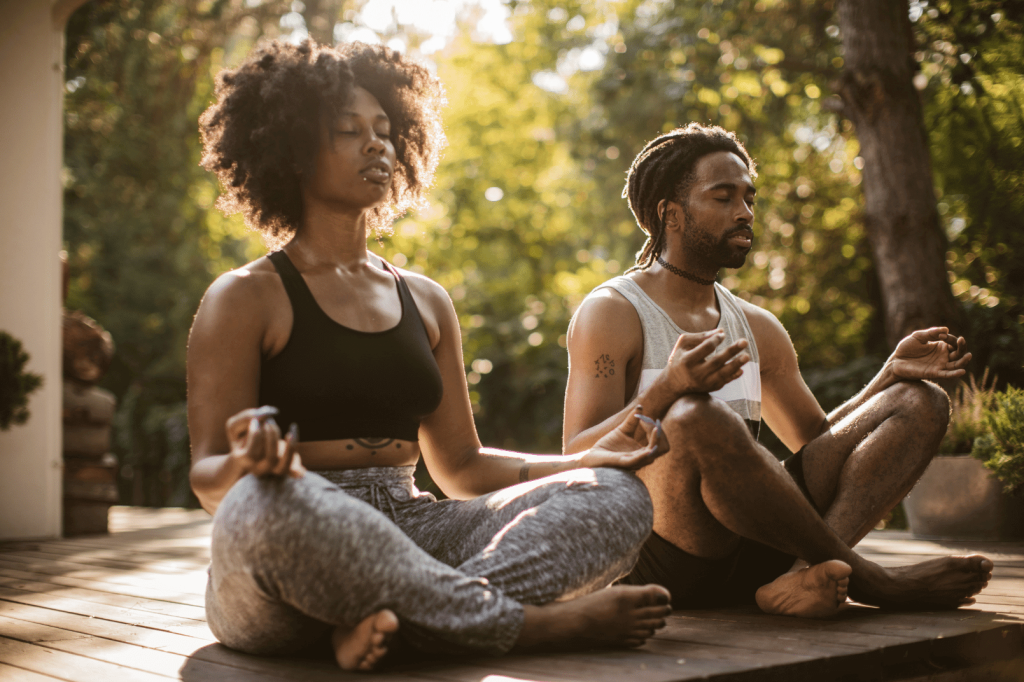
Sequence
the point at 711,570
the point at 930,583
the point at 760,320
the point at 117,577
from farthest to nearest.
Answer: the point at 117,577, the point at 760,320, the point at 711,570, the point at 930,583

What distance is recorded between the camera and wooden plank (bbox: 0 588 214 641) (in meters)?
2.22

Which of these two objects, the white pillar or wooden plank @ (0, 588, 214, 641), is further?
the white pillar

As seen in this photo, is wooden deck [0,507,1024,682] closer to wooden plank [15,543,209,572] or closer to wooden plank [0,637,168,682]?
wooden plank [0,637,168,682]

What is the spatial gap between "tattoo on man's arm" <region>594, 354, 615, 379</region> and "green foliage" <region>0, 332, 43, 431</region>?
365 cm

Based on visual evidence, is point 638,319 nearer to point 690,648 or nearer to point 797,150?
point 690,648

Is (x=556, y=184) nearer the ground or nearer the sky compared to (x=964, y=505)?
nearer the sky

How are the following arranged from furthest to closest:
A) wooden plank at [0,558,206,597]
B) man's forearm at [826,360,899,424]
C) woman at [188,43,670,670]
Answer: wooden plank at [0,558,206,597] < man's forearm at [826,360,899,424] < woman at [188,43,670,670]

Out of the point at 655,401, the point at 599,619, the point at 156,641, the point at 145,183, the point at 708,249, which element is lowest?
the point at 156,641

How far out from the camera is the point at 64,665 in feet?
5.92

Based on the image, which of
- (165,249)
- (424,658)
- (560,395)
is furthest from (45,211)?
(165,249)

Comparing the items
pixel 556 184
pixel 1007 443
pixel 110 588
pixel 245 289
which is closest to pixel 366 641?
pixel 245 289

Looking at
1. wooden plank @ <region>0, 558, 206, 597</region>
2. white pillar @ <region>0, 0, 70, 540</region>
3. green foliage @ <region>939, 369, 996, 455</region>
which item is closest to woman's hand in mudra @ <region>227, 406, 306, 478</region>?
wooden plank @ <region>0, 558, 206, 597</region>

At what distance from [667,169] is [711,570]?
122 cm

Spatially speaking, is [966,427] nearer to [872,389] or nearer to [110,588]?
[872,389]
